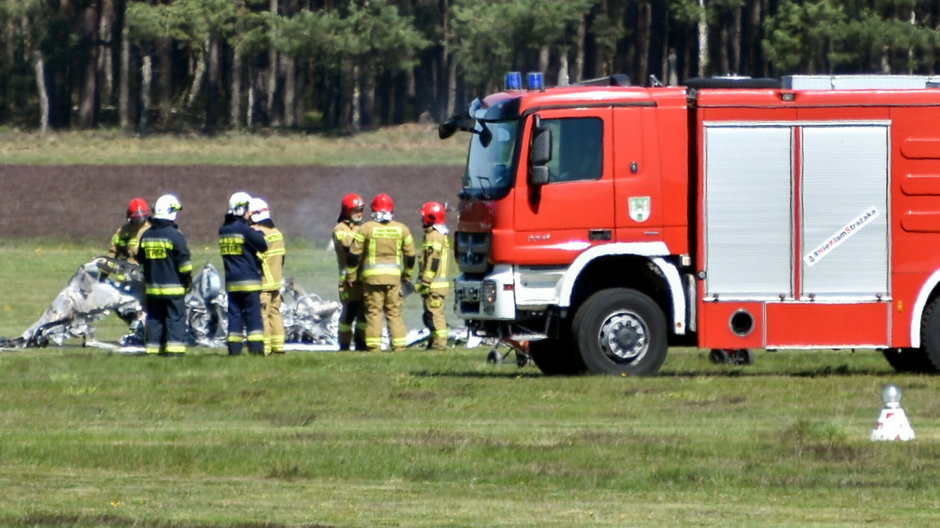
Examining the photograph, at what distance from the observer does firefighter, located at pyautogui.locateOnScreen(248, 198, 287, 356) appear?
21141 millimetres

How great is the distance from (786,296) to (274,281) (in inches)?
251

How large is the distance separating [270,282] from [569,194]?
5.25 meters

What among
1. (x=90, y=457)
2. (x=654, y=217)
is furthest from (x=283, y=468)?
(x=654, y=217)

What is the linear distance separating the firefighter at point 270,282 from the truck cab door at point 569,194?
4.82 meters

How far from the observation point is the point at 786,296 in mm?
17172

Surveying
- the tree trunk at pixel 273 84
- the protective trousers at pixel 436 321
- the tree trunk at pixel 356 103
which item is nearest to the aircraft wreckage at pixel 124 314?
the protective trousers at pixel 436 321

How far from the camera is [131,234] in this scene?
2330 cm

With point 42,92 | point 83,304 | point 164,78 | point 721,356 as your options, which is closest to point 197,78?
point 164,78

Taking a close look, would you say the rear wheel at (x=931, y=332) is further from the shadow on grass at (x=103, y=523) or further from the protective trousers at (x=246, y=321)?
the shadow on grass at (x=103, y=523)

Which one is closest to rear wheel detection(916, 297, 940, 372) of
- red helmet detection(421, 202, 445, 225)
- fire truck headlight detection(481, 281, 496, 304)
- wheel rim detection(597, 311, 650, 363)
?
wheel rim detection(597, 311, 650, 363)

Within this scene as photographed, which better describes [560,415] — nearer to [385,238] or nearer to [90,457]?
[90,457]

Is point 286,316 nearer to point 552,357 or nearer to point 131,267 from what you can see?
point 131,267

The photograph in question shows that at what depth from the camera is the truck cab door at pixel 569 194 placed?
17000mm

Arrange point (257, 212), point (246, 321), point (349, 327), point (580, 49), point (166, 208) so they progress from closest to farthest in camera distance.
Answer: point (246, 321)
point (166, 208)
point (257, 212)
point (349, 327)
point (580, 49)
